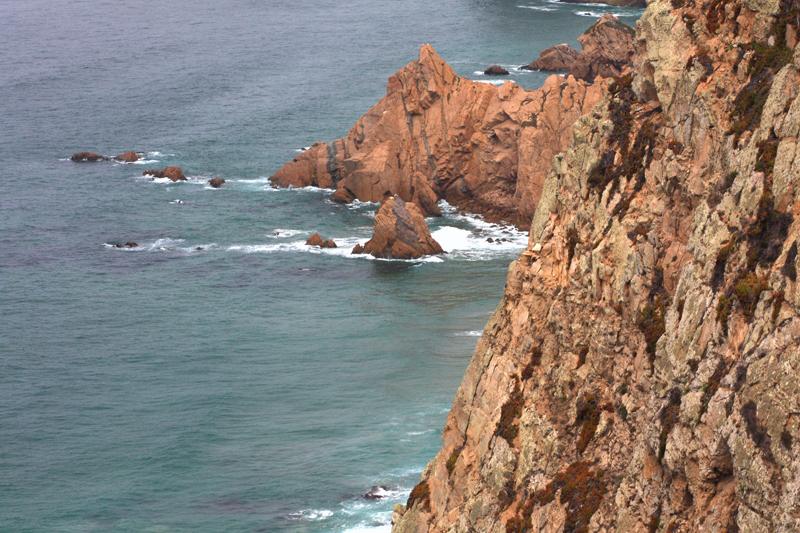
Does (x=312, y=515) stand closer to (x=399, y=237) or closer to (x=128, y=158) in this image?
(x=399, y=237)

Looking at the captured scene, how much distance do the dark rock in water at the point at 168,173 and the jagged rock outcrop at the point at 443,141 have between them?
19433 millimetres

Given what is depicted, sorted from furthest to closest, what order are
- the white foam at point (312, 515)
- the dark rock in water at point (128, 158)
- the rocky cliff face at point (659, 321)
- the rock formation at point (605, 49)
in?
the rock formation at point (605, 49), the dark rock in water at point (128, 158), the white foam at point (312, 515), the rocky cliff face at point (659, 321)

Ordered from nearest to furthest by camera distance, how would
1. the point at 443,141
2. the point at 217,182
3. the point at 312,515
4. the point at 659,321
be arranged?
1. the point at 659,321
2. the point at 312,515
3. the point at 443,141
4. the point at 217,182

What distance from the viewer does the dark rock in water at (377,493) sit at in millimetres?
83312

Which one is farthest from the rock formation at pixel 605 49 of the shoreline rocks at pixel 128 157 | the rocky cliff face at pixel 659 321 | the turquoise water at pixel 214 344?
the rocky cliff face at pixel 659 321

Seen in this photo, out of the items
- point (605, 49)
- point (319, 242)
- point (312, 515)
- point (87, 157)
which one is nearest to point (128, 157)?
point (87, 157)

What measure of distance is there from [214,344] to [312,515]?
112 ft

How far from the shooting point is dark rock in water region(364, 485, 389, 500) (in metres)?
83.3

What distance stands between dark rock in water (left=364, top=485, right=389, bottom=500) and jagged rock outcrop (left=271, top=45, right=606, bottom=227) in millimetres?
65494

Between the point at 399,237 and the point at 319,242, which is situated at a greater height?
the point at 399,237

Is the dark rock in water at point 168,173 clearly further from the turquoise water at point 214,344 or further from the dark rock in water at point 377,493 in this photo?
the dark rock in water at point 377,493

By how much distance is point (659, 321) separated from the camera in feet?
131

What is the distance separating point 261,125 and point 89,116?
2724 centimetres

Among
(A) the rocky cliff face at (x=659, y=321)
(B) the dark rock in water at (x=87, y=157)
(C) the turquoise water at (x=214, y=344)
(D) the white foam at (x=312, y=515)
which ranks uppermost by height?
(A) the rocky cliff face at (x=659, y=321)
